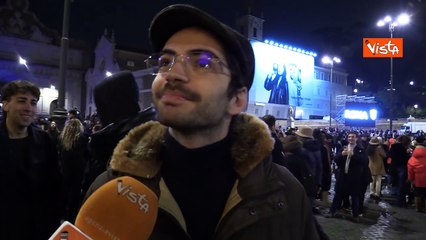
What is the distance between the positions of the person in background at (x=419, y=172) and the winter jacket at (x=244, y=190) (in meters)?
9.48

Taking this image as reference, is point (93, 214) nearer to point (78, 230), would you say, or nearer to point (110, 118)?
point (78, 230)

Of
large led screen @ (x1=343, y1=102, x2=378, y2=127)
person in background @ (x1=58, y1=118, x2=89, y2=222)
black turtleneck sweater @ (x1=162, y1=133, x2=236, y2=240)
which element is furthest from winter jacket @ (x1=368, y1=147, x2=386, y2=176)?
large led screen @ (x1=343, y1=102, x2=378, y2=127)

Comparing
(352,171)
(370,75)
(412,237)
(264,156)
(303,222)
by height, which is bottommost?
(412,237)

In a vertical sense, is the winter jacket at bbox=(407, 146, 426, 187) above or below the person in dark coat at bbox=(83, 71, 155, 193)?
below

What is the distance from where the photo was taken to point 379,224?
8.42 metres

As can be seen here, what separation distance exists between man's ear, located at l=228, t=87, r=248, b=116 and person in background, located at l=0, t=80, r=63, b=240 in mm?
2348

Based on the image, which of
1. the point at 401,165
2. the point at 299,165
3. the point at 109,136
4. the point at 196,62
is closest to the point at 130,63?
the point at 401,165

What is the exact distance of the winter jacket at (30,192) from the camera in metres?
3.15

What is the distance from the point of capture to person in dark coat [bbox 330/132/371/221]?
870 cm

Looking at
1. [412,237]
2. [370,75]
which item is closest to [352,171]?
[412,237]

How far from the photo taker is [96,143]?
8.70ft

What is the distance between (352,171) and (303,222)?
304 inches

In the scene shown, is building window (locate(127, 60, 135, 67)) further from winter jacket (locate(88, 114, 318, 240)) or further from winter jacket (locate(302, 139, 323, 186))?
winter jacket (locate(88, 114, 318, 240))

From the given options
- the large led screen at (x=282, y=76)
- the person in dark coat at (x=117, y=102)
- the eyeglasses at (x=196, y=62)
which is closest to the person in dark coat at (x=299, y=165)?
the person in dark coat at (x=117, y=102)
